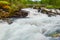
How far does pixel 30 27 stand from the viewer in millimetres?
2885

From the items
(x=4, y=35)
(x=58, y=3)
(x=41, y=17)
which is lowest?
(x=4, y=35)

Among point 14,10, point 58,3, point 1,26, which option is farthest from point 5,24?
point 58,3

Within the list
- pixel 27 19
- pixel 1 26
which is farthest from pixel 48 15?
pixel 1 26

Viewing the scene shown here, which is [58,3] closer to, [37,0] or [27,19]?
[37,0]

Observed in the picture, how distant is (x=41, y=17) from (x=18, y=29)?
43cm

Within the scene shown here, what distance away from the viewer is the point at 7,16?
2.99m

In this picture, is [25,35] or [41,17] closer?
[25,35]

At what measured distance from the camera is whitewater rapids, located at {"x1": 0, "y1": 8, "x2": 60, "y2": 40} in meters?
2.80

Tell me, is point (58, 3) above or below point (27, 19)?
above

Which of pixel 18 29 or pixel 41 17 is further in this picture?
pixel 41 17

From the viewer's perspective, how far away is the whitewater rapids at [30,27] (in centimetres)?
280

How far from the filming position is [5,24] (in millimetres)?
2973

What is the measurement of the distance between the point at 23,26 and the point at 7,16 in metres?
0.30

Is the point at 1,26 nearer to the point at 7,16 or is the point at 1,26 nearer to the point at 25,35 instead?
the point at 7,16
